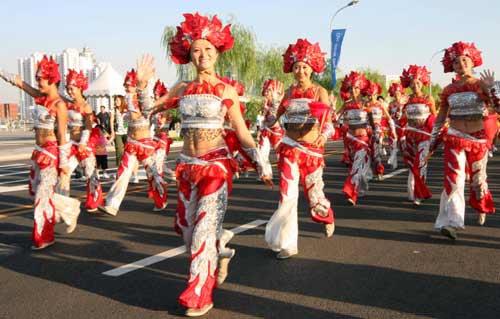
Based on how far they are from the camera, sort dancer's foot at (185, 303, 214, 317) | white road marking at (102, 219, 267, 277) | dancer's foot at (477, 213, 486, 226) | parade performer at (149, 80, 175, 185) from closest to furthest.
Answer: dancer's foot at (185, 303, 214, 317) → white road marking at (102, 219, 267, 277) → dancer's foot at (477, 213, 486, 226) → parade performer at (149, 80, 175, 185)

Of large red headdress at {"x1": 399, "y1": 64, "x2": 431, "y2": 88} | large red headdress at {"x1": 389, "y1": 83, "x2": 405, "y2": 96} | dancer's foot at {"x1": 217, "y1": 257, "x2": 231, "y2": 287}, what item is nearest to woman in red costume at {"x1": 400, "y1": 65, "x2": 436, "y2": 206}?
large red headdress at {"x1": 399, "y1": 64, "x2": 431, "y2": 88}

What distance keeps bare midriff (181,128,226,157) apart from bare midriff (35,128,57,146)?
268cm

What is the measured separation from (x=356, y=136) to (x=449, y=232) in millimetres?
3518

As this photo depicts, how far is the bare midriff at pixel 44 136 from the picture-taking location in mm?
6562

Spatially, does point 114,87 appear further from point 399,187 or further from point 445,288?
point 445,288

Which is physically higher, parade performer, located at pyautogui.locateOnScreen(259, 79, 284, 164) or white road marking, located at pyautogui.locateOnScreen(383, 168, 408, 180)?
parade performer, located at pyautogui.locateOnScreen(259, 79, 284, 164)

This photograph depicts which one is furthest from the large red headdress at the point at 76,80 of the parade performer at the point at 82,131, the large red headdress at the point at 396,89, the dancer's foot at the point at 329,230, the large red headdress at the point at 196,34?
the large red headdress at the point at 396,89

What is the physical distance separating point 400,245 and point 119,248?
3.27m

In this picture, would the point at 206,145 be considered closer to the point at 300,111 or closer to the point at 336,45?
the point at 300,111

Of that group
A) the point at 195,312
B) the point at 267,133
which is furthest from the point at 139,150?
the point at 195,312

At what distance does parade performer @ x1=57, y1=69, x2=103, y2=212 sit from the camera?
7.85 metres

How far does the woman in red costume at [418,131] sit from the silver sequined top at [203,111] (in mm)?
5577

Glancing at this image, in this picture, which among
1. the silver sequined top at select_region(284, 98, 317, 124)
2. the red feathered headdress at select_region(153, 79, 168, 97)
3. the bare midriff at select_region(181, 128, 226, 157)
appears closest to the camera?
the bare midriff at select_region(181, 128, 226, 157)

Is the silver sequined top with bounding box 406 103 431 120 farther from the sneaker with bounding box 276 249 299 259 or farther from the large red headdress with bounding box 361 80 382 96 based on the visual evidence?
the sneaker with bounding box 276 249 299 259
